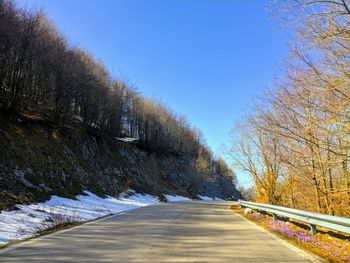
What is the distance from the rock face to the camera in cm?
1753

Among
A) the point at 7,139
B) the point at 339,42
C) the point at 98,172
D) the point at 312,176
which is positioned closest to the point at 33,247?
the point at 339,42

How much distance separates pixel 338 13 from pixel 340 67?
1.37 metres

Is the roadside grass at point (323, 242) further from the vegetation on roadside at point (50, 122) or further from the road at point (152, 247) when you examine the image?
the vegetation on roadside at point (50, 122)

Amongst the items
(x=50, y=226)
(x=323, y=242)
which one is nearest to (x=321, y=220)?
(x=323, y=242)

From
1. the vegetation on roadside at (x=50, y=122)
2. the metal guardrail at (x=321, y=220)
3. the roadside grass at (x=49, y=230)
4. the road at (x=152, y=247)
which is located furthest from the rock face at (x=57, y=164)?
the metal guardrail at (x=321, y=220)

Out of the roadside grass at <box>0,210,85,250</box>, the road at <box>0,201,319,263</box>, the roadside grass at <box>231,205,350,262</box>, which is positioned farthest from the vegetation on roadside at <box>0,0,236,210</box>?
the roadside grass at <box>231,205,350,262</box>

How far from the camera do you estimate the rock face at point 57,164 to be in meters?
17.5

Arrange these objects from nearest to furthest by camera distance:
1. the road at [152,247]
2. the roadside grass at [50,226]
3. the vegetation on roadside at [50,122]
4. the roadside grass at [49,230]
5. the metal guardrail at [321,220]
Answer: the road at [152,247], the metal guardrail at [321,220], the roadside grass at [49,230], the roadside grass at [50,226], the vegetation on roadside at [50,122]

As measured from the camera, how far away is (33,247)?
7.62 m

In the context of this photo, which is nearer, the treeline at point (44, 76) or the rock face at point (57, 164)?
the rock face at point (57, 164)

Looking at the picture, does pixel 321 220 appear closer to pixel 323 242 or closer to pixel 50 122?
pixel 323 242

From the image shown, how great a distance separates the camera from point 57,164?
24047 millimetres

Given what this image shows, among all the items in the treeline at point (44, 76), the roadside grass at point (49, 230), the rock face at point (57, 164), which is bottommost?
the roadside grass at point (49, 230)

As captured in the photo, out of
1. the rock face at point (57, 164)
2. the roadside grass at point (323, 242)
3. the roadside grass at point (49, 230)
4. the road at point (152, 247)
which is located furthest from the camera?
the rock face at point (57, 164)
